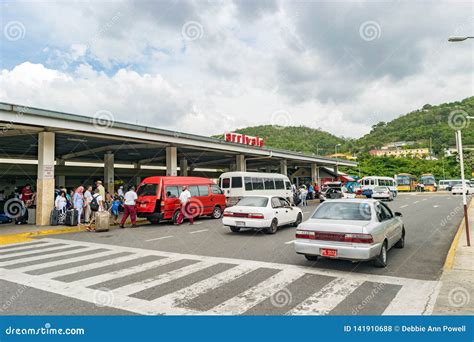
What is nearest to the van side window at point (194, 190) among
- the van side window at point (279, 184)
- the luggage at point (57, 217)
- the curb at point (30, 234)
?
the curb at point (30, 234)

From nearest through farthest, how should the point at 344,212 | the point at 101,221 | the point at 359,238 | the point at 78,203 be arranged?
the point at 359,238 < the point at 344,212 < the point at 101,221 < the point at 78,203

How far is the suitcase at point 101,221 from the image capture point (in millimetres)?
13938

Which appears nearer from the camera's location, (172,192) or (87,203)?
(172,192)

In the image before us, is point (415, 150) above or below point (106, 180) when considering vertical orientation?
above

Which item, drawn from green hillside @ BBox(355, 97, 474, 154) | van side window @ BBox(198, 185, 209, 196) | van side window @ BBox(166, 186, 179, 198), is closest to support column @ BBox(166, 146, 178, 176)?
van side window @ BBox(198, 185, 209, 196)

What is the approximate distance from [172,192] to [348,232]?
33.9ft

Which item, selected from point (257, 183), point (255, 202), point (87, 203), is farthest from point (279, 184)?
point (87, 203)

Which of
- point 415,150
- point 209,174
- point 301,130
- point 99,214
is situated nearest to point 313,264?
point 99,214

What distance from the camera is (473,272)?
21.5 feet

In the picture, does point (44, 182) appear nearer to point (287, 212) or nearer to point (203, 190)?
point (203, 190)

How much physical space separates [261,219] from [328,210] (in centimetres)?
403

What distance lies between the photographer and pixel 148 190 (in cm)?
1563
